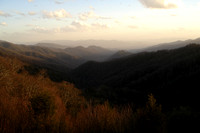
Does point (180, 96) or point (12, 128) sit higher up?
point (12, 128)

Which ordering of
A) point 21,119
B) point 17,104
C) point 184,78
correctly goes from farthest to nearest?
point 184,78 → point 17,104 → point 21,119

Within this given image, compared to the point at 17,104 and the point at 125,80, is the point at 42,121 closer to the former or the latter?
the point at 17,104

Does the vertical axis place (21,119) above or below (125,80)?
above

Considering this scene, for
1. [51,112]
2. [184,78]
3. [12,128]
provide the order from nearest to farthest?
[12,128], [51,112], [184,78]

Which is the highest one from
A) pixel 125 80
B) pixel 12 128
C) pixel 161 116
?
pixel 12 128

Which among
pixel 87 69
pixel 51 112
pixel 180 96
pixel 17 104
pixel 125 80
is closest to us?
pixel 51 112

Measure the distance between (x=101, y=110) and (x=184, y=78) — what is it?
113 feet

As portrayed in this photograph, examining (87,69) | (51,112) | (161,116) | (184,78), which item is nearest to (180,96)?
(184,78)

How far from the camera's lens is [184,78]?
1310 inches

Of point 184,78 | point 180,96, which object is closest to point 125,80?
point 184,78

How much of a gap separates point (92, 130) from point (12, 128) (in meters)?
1.90

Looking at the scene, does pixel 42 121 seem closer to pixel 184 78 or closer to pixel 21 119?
pixel 21 119

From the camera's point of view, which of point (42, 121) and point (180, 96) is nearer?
point (42, 121)

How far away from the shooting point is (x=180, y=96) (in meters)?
28.0
